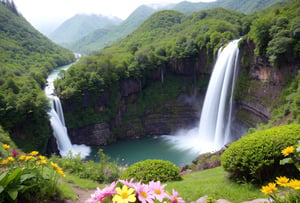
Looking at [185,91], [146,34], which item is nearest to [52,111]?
[185,91]

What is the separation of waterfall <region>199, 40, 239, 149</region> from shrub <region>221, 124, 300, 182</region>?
1656 centimetres

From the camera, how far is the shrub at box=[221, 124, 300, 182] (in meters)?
4.83

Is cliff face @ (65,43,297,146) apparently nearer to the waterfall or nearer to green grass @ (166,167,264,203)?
the waterfall

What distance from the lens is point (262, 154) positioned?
4879 millimetres

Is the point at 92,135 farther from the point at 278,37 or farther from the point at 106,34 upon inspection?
the point at 106,34

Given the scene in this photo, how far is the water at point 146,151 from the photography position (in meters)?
21.2

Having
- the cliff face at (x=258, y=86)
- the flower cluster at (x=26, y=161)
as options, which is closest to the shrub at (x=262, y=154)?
the flower cluster at (x=26, y=161)

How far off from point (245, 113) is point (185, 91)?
10.2 metres

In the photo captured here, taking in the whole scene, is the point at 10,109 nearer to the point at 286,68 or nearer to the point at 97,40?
the point at 286,68

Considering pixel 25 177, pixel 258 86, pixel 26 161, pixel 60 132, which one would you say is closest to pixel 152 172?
pixel 26 161

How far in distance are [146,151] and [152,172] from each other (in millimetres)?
17437

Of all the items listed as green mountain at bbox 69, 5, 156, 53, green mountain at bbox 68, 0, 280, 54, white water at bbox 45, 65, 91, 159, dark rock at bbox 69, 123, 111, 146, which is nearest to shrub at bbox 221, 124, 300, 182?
white water at bbox 45, 65, 91, 159

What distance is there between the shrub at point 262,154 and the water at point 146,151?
14.9 m

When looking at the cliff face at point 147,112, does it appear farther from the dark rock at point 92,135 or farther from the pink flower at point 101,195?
the pink flower at point 101,195
